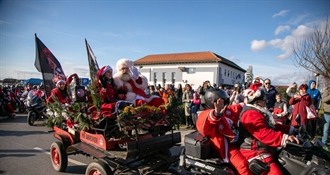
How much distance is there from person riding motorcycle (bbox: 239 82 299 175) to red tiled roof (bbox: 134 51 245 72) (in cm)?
3337

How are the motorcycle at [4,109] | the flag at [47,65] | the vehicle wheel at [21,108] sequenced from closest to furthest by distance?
the flag at [47,65]
the motorcycle at [4,109]
the vehicle wheel at [21,108]

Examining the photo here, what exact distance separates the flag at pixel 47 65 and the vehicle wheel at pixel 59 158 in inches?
145

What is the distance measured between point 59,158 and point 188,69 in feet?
111

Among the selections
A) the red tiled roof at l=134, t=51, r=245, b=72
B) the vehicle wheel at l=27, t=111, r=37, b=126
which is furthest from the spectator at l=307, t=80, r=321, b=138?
the red tiled roof at l=134, t=51, r=245, b=72

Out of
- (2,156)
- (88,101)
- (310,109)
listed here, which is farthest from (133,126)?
(310,109)

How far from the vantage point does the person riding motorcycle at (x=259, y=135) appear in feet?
7.96

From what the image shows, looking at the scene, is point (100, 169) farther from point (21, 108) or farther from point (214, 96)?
point (21, 108)

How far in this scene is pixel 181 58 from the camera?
39219 mm

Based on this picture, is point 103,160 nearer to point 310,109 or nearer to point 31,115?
point 310,109

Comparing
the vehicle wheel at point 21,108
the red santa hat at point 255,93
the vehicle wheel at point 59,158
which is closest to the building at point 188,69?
the vehicle wheel at point 21,108

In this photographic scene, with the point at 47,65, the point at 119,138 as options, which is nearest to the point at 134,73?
the point at 119,138

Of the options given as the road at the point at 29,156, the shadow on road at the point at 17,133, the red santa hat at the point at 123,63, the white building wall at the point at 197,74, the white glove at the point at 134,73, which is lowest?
the road at the point at 29,156

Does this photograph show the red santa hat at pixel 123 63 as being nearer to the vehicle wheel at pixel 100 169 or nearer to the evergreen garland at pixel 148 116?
the evergreen garland at pixel 148 116

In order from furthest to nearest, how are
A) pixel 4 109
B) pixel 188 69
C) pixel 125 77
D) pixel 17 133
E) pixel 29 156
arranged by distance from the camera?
pixel 188 69, pixel 4 109, pixel 17 133, pixel 29 156, pixel 125 77
